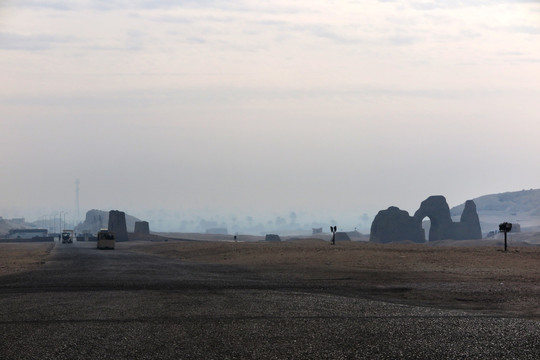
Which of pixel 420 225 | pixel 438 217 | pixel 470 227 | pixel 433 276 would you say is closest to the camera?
pixel 433 276

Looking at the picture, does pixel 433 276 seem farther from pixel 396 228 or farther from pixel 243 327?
pixel 396 228

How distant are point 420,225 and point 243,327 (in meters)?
174

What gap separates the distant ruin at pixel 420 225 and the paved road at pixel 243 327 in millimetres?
155562

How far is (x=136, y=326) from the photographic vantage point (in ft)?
66.1

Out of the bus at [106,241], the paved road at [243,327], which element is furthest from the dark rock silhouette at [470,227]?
the paved road at [243,327]

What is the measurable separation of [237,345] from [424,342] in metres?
4.24

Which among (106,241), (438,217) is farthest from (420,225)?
(106,241)

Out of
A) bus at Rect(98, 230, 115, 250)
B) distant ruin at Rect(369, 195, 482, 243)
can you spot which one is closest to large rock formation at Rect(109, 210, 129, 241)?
Answer: distant ruin at Rect(369, 195, 482, 243)

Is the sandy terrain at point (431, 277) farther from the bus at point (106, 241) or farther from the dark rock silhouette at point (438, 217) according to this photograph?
the dark rock silhouette at point (438, 217)

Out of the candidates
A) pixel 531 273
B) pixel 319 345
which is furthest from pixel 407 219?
pixel 319 345

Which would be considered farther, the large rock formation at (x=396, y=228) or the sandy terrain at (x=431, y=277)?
the large rock formation at (x=396, y=228)

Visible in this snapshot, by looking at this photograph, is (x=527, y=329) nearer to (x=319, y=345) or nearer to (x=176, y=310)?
(x=319, y=345)

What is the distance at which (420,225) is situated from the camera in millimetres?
189125

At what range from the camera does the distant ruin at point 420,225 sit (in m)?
184
